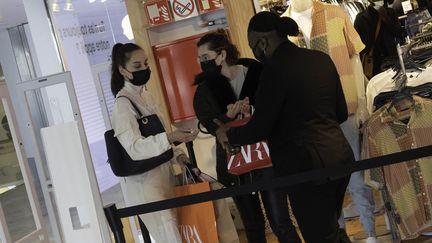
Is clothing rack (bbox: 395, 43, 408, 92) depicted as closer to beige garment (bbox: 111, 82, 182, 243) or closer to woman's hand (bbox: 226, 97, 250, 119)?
woman's hand (bbox: 226, 97, 250, 119)

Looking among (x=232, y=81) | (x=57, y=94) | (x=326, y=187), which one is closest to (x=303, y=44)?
(x=232, y=81)

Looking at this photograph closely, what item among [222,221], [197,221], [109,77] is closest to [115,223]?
[197,221]

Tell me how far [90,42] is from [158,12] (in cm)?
95

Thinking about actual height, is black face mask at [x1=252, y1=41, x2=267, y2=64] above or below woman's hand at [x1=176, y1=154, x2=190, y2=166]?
above

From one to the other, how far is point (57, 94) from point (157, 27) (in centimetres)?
110

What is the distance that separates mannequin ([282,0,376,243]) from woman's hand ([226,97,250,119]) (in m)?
1.07

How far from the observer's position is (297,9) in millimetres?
4641

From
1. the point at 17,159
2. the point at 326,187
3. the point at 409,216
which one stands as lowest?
the point at 409,216

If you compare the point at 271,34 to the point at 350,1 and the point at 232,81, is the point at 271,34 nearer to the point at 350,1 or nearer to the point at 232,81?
the point at 232,81

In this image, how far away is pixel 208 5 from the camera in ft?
18.4

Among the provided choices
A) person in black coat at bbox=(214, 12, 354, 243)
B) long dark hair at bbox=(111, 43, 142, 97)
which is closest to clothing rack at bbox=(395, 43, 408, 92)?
person in black coat at bbox=(214, 12, 354, 243)

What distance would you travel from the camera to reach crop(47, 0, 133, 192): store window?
20.1 ft

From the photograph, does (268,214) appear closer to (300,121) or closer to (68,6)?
(300,121)

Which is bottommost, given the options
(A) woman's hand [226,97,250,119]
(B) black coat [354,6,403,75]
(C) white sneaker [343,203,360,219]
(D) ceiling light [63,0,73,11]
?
(C) white sneaker [343,203,360,219]
